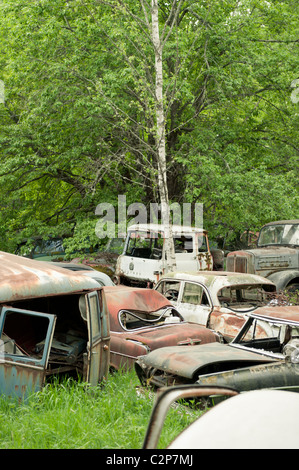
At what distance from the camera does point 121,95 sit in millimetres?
15523

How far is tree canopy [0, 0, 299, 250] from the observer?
14.7m

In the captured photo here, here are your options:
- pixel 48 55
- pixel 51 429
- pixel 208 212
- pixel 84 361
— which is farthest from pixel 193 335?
pixel 48 55

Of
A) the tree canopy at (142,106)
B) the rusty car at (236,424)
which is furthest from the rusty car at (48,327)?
the tree canopy at (142,106)

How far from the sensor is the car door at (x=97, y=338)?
6414 mm

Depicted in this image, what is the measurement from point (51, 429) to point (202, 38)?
1416 cm

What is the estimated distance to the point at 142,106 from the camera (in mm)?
14750

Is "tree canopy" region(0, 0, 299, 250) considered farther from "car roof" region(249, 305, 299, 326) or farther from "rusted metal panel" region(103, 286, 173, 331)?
"car roof" region(249, 305, 299, 326)

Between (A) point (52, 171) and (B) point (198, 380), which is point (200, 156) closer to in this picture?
(A) point (52, 171)

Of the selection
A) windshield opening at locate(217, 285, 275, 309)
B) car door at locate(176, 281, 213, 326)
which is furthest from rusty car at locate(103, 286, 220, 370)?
windshield opening at locate(217, 285, 275, 309)

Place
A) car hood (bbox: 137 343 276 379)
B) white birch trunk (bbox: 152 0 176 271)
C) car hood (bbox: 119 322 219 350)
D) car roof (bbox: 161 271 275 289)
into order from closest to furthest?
1. car hood (bbox: 137 343 276 379)
2. car hood (bbox: 119 322 219 350)
3. car roof (bbox: 161 271 275 289)
4. white birch trunk (bbox: 152 0 176 271)

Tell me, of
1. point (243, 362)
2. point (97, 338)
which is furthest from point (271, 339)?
point (97, 338)

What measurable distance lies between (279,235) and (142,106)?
543 centimetres

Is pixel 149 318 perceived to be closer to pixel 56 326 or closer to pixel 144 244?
pixel 56 326
